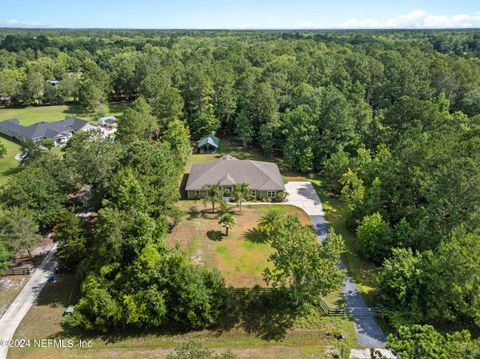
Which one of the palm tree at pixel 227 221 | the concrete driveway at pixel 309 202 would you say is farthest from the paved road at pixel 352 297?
the palm tree at pixel 227 221

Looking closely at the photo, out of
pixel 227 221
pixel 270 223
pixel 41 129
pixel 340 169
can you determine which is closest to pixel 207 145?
pixel 340 169

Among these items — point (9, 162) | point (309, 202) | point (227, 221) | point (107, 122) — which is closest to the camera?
point (227, 221)

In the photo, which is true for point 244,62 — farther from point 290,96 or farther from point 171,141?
point 171,141

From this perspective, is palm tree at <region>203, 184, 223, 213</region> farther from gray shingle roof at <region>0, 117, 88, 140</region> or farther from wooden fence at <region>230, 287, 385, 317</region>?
gray shingle roof at <region>0, 117, 88, 140</region>

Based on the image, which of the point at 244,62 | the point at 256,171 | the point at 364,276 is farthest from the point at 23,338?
the point at 244,62

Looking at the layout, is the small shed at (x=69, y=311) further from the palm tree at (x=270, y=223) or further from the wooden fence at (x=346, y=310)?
the wooden fence at (x=346, y=310)

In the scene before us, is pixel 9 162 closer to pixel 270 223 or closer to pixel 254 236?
pixel 254 236
